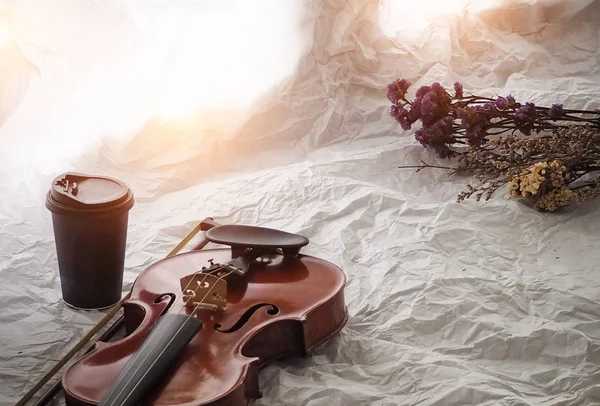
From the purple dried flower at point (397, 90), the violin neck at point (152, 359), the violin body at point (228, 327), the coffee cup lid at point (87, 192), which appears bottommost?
the violin body at point (228, 327)

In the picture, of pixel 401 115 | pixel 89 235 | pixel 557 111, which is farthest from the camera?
pixel 401 115

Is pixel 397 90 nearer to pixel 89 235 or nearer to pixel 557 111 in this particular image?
pixel 557 111

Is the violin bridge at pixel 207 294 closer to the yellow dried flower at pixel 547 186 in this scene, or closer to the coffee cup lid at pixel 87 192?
the coffee cup lid at pixel 87 192

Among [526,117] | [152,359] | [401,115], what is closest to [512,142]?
[526,117]

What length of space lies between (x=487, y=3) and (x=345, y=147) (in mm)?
626

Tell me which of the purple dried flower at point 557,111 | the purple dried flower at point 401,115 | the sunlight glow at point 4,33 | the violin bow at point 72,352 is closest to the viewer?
the violin bow at point 72,352

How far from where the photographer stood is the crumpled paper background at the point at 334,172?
993 mm

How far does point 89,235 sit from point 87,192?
0.22ft

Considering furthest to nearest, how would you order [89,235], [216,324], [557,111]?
[557,111] → [89,235] → [216,324]

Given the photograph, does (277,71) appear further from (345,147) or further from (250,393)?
(250,393)

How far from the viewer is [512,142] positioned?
1.39 meters

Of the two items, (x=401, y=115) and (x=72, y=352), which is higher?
(x=401, y=115)

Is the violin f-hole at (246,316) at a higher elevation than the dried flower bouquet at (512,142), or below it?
below

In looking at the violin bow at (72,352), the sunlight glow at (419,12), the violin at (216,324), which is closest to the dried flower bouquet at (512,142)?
the sunlight glow at (419,12)
